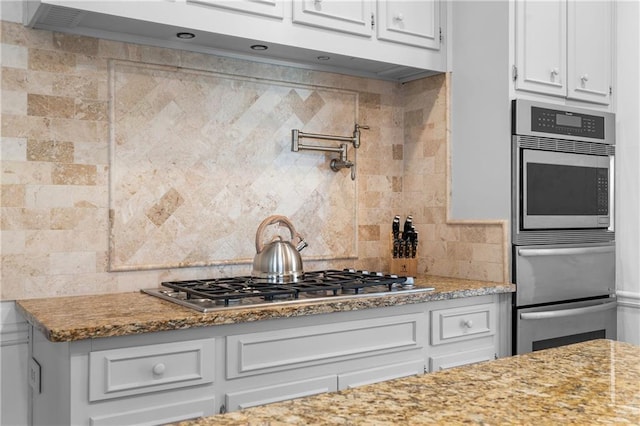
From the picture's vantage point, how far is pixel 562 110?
10.1 feet

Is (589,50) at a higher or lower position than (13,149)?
higher

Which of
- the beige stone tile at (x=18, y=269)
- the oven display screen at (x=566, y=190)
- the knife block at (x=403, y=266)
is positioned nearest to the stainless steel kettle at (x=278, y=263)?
the knife block at (x=403, y=266)

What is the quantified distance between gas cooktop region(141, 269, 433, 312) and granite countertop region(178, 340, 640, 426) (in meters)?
1.02

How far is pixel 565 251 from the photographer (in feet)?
10.0

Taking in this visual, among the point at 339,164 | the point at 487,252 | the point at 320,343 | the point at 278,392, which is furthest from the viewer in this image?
the point at 339,164

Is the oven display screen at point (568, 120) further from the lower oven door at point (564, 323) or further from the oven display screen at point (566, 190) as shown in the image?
the lower oven door at point (564, 323)

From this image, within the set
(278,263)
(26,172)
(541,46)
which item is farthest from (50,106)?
(541,46)

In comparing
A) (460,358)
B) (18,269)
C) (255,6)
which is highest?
(255,6)

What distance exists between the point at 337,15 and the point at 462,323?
149 cm

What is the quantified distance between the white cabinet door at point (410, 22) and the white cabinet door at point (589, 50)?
26.9 inches

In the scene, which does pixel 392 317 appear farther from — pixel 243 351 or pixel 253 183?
pixel 253 183

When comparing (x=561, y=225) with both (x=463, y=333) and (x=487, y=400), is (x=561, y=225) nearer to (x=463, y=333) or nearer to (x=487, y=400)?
(x=463, y=333)

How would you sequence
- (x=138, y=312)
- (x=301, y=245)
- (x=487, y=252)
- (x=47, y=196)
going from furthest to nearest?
(x=487, y=252)
(x=301, y=245)
(x=47, y=196)
(x=138, y=312)

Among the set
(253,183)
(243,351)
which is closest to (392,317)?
(243,351)
